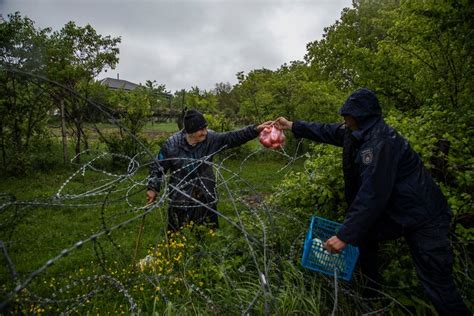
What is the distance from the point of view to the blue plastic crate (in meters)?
2.67

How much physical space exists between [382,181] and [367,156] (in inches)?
7.8

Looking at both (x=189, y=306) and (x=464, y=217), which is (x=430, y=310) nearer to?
(x=464, y=217)

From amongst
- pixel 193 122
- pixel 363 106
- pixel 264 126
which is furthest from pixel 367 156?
pixel 193 122

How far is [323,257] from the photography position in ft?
9.00

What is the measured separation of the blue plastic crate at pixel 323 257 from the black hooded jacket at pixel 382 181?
386 millimetres

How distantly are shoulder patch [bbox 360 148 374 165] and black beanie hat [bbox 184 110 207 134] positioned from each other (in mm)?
2001

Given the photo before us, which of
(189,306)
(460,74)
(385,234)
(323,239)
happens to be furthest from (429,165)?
(189,306)

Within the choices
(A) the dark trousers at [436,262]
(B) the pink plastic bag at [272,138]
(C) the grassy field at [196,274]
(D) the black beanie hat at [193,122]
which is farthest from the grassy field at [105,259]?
(A) the dark trousers at [436,262]

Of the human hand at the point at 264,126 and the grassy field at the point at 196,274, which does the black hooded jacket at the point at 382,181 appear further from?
the human hand at the point at 264,126

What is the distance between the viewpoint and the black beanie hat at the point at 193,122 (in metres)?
3.85

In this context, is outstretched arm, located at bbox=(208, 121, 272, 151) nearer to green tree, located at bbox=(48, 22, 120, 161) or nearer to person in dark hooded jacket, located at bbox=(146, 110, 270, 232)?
person in dark hooded jacket, located at bbox=(146, 110, 270, 232)

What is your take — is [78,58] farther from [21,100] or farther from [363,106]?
[363,106]

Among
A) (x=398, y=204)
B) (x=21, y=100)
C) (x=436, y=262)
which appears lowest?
(x=436, y=262)

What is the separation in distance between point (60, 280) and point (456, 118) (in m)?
4.67
